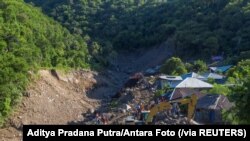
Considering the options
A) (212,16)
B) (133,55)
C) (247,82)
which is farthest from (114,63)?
(247,82)

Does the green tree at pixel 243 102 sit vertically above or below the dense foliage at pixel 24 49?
below

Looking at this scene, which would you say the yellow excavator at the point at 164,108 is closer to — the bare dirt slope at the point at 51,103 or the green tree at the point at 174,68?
the bare dirt slope at the point at 51,103

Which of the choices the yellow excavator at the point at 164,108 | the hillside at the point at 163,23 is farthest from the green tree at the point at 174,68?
the yellow excavator at the point at 164,108

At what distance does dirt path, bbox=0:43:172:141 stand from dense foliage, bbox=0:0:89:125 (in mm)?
1150

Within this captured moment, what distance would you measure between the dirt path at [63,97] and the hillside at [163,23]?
707 cm

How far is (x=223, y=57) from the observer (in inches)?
2375

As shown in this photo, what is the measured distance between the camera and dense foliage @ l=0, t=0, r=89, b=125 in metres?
39.0

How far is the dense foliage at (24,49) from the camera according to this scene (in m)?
39.0

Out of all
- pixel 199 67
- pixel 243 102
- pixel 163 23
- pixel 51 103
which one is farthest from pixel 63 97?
pixel 163 23

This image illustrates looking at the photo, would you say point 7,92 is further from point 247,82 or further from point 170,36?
point 170,36

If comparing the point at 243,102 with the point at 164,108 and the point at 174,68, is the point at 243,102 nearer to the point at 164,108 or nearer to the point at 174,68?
the point at 164,108

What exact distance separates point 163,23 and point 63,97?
37.7 m

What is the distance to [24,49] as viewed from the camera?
146 ft

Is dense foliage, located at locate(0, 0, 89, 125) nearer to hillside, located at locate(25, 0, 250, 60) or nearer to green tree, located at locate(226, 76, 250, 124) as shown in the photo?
hillside, located at locate(25, 0, 250, 60)
